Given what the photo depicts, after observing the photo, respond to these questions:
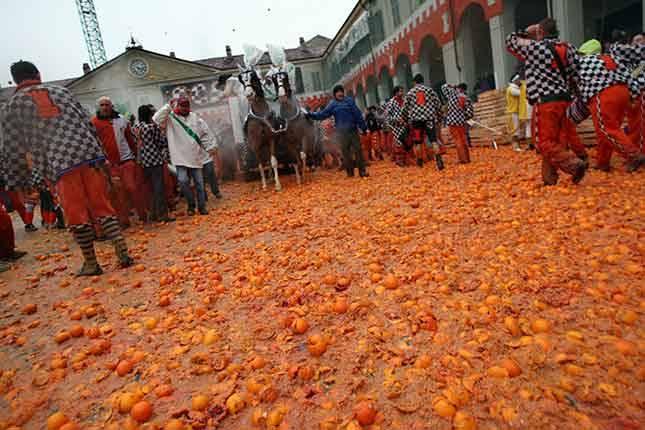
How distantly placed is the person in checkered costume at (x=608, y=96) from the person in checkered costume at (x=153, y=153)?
6.73m

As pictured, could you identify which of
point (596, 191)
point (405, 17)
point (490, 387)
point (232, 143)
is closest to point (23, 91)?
point (490, 387)

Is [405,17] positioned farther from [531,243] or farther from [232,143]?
[531,243]

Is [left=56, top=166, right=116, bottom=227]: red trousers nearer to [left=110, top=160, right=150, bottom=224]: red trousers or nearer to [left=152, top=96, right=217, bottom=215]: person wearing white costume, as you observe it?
[left=110, top=160, right=150, bottom=224]: red trousers

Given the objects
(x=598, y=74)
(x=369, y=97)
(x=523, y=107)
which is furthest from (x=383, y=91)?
(x=598, y=74)

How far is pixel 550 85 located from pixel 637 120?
1833mm

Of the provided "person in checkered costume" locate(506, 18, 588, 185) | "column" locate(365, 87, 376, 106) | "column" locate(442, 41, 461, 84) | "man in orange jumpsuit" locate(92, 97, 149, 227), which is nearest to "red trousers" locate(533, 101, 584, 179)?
"person in checkered costume" locate(506, 18, 588, 185)

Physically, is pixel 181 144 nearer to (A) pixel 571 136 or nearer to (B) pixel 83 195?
(B) pixel 83 195

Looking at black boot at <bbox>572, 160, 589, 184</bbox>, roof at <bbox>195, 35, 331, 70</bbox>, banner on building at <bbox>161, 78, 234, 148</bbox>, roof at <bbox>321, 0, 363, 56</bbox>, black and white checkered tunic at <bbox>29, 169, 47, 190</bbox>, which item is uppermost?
roof at <bbox>195, 35, 331, 70</bbox>

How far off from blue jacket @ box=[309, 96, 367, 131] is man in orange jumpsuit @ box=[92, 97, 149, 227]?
4.26m

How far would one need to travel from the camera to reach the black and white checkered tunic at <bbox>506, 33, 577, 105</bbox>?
480 centimetres

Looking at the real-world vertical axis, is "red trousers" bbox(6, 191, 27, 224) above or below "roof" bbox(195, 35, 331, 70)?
below

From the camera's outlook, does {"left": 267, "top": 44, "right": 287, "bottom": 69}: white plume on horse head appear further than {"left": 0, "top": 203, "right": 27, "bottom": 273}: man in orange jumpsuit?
Yes

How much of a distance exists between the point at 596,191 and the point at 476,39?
20611 mm

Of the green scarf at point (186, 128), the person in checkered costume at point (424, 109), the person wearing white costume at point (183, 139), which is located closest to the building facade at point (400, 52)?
the person wearing white costume at point (183, 139)
